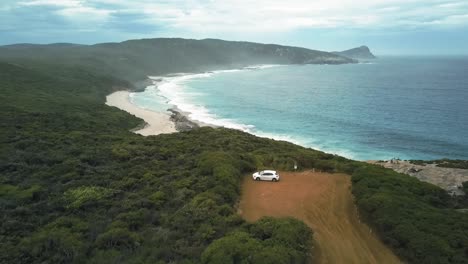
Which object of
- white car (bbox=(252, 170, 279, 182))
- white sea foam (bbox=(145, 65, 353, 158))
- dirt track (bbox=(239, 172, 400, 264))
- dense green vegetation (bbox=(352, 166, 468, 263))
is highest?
dense green vegetation (bbox=(352, 166, 468, 263))

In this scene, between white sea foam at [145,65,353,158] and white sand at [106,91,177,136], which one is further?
white sand at [106,91,177,136]

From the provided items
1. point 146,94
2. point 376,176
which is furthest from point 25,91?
point 376,176

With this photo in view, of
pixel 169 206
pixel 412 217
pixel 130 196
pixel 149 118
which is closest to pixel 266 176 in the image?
pixel 169 206

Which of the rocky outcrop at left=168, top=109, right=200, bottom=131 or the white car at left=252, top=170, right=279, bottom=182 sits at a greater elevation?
→ the white car at left=252, top=170, right=279, bottom=182

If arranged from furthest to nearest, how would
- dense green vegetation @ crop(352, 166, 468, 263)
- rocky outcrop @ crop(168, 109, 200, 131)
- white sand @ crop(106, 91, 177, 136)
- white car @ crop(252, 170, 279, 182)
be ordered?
rocky outcrop @ crop(168, 109, 200, 131) → white sand @ crop(106, 91, 177, 136) → white car @ crop(252, 170, 279, 182) → dense green vegetation @ crop(352, 166, 468, 263)

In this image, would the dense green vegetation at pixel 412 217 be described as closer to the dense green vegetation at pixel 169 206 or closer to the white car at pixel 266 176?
the dense green vegetation at pixel 169 206

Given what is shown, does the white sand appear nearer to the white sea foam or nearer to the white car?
the white sea foam

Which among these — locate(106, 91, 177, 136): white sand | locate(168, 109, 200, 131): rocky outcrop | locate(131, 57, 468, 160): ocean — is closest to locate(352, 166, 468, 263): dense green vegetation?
locate(131, 57, 468, 160): ocean

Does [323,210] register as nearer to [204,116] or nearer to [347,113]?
[204,116]
